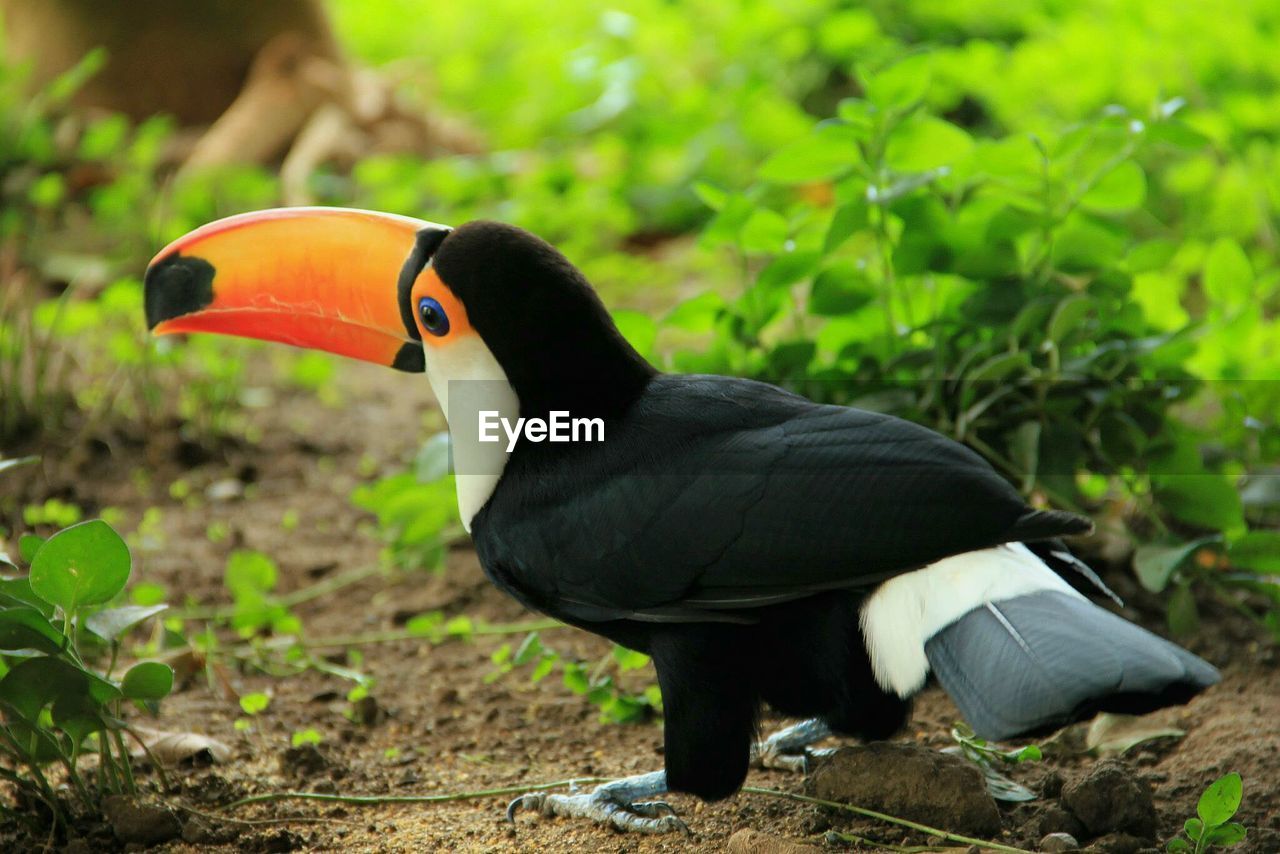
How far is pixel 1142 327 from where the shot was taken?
3637 millimetres

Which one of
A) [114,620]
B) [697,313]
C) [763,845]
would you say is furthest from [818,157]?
[114,620]

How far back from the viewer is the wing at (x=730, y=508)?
249 cm

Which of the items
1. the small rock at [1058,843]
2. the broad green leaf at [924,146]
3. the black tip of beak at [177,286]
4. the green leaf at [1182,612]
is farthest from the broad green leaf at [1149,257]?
the black tip of beak at [177,286]

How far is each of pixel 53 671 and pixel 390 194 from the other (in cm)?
462

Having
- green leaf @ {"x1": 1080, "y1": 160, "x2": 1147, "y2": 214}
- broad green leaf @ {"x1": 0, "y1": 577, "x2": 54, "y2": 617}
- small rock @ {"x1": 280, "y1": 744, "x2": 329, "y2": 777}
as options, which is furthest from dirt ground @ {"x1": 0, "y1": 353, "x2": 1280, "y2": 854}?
green leaf @ {"x1": 1080, "y1": 160, "x2": 1147, "y2": 214}

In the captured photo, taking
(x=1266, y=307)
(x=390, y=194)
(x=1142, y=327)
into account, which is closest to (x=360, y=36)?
(x=390, y=194)

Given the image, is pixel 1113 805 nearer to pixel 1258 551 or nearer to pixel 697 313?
pixel 1258 551

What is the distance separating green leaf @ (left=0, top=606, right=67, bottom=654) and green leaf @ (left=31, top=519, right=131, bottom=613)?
0.05 metres

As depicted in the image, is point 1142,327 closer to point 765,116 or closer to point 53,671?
point 53,671

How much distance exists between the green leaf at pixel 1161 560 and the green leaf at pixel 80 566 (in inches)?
89.1

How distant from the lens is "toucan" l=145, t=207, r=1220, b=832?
95.4 inches

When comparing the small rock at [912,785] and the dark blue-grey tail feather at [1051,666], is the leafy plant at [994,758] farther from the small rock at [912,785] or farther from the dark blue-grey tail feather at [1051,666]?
the dark blue-grey tail feather at [1051,666]

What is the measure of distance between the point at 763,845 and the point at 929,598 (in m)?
0.54

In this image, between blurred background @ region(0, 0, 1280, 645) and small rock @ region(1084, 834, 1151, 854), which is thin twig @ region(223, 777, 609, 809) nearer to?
small rock @ region(1084, 834, 1151, 854)
